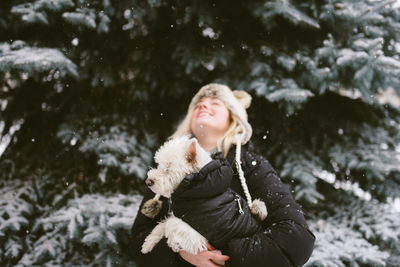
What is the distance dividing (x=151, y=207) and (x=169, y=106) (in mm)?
1373

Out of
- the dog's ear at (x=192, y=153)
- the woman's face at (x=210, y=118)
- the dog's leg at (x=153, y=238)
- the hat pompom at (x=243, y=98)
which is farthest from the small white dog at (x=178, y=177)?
the hat pompom at (x=243, y=98)

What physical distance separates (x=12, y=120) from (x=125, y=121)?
0.96 metres

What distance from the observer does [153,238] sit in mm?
1589

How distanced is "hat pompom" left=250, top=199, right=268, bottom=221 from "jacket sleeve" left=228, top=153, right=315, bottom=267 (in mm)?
53

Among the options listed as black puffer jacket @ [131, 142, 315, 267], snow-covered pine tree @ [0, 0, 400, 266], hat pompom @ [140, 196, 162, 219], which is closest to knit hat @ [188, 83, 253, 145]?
black puffer jacket @ [131, 142, 315, 267]

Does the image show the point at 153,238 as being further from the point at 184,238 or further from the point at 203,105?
the point at 203,105

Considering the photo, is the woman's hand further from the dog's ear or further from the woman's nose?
the woman's nose

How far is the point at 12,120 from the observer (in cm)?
260

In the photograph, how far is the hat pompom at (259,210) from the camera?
156cm

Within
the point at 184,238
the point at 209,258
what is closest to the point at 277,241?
the point at 209,258

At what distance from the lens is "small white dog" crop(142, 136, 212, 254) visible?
139 cm

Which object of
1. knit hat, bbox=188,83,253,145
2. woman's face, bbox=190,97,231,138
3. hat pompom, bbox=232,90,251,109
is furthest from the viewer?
hat pompom, bbox=232,90,251,109

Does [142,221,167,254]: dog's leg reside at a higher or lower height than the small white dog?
lower

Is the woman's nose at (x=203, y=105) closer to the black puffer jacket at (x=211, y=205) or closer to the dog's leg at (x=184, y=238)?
the black puffer jacket at (x=211, y=205)
